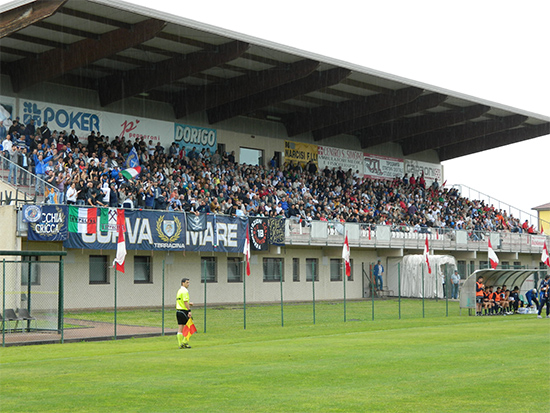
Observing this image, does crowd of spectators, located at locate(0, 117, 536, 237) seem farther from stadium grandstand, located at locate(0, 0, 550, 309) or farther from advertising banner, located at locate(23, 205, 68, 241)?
advertising banner, located at locate(23, 205, 68, 241)

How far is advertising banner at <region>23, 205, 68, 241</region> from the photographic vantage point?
2966cm

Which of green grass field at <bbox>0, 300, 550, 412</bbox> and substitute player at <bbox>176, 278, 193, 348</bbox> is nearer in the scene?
green grass field at <bbox>0, 300, 550, 412</bbox>

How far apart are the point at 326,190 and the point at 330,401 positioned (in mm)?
38811

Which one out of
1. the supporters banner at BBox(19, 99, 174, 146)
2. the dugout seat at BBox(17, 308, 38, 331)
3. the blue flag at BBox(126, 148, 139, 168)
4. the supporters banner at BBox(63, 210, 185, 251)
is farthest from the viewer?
the supporters banner at BBox(19, 99, 174, 146)

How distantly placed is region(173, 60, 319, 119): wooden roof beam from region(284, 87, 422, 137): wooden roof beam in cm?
895

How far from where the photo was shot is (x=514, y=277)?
35969 mm

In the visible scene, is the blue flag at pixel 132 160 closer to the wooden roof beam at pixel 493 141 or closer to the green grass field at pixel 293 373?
the green grass field at pixel 293 373

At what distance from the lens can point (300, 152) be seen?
171 feet

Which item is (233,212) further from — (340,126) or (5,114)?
(340,126)

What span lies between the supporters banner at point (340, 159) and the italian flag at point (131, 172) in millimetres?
18349

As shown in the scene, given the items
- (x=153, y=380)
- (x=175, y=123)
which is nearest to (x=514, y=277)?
(x=175, y=123)

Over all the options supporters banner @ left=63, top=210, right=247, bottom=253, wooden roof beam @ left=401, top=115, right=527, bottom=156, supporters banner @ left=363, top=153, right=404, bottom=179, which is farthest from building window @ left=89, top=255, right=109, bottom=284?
wooden roof beam @ left=401, top=115, right=527, bottom=156

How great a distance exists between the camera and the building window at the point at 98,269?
3447cm

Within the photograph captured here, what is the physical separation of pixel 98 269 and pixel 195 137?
13.2m
